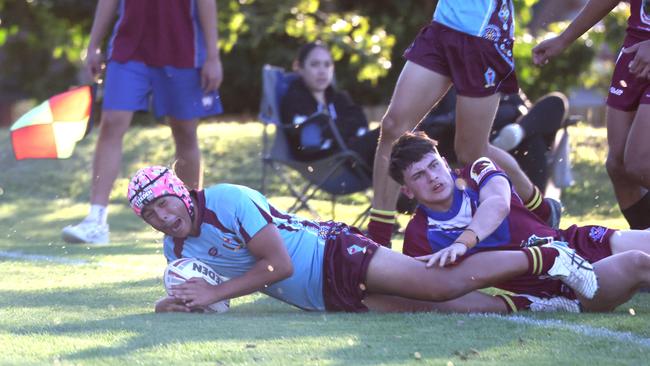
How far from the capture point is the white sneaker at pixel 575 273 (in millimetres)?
5770

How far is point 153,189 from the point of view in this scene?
586 cm

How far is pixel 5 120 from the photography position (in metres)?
34.5

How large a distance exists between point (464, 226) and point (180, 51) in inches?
136

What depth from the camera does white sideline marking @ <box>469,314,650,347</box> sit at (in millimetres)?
5152

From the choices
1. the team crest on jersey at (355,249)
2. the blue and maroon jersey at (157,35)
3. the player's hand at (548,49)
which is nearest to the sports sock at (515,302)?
the team crest on jersey at (355,249)

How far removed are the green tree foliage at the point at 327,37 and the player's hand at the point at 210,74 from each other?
928 centimetres

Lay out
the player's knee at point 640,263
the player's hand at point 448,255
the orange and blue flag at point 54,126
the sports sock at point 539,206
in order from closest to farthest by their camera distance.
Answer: the player's hand at point 448,255 → the player's knee at point 640,263 → the sports sock at point 539,206 → the orange and blue flag at point 54,126

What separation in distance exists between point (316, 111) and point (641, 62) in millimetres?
4592

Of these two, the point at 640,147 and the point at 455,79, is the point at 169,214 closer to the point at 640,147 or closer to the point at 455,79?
the point at 455,79

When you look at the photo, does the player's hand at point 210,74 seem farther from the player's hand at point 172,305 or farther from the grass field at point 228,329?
the player's hand at point 172,305

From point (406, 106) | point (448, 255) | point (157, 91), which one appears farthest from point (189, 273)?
point (157, 91)

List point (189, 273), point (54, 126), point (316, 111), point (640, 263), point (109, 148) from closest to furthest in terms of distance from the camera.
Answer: point (640, 263)
point (189, 273)
point (54, 126)
point (109, 148)
point (316, 111)

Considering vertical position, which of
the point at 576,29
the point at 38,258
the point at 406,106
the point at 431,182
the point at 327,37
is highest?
the point at 576,29

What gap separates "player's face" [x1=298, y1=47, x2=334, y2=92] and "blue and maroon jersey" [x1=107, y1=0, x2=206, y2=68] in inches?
71.7
